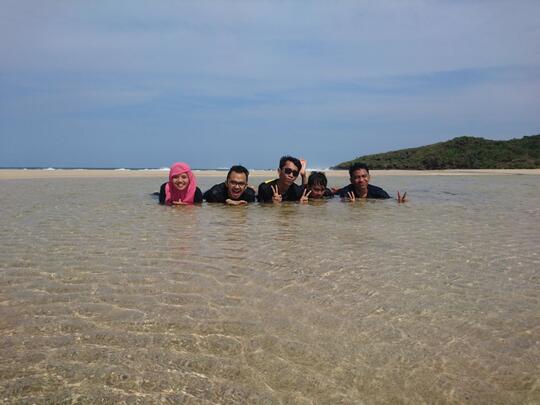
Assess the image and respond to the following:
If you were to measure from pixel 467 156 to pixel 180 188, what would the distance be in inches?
1554

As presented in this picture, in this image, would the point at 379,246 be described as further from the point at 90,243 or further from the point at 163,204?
the point at 163,204

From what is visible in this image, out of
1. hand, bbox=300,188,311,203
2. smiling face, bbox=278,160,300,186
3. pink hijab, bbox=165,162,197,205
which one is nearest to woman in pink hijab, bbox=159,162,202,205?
pink hijab, bbox=165,162,197,205

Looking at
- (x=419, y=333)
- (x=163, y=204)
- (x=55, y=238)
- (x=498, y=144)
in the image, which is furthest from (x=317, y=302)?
(x=498, y=144)

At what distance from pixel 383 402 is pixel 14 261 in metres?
3.67

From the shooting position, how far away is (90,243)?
5.34 meters

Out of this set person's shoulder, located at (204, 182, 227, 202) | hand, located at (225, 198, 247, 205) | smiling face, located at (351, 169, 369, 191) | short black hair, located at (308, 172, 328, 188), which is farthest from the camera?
smiling face, located at (351, 169, 369, 191)

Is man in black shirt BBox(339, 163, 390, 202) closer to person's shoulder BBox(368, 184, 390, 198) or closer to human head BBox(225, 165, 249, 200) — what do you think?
person's shoulder BBox(368, 184, 390, 198)

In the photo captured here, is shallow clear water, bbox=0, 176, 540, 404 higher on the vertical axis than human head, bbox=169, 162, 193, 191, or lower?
lower

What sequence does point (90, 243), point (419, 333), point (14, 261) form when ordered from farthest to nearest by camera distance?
point (90, 243), point (14, 261), point (419, 333)

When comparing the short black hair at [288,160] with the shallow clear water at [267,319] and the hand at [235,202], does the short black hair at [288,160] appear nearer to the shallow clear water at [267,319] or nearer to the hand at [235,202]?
the hand at [235,202]

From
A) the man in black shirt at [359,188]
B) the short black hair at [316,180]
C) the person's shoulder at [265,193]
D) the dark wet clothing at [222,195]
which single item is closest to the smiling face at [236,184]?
the dark wet clothing at [222,195]

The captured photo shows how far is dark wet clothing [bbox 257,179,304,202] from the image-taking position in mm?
11570

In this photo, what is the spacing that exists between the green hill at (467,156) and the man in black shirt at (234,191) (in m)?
35.3

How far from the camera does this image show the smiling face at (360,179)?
12.3 meters
